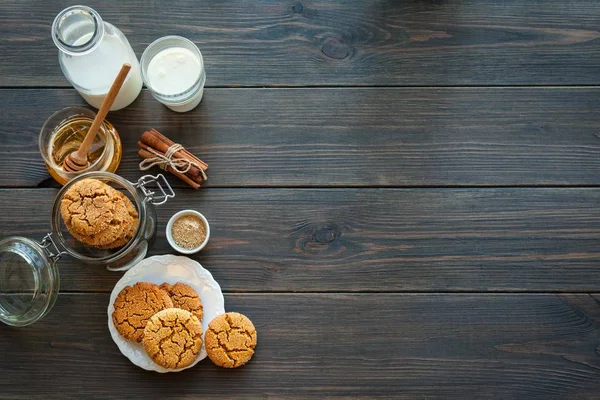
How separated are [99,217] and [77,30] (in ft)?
1.26

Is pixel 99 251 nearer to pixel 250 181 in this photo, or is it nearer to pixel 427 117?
pixel 250 181

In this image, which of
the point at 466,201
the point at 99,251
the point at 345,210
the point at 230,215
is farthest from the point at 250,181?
the point at 466,201

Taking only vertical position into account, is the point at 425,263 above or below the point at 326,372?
above

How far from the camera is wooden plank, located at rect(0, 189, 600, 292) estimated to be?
4.13 ft

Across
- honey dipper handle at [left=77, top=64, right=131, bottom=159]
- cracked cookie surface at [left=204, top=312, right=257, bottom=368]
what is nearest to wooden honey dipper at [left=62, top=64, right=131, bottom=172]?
honey dipper handle at [left=77, top=64, right=131, bottom=159]

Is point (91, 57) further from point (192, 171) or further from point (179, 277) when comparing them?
point (179, 277)

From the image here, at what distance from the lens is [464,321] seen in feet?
4.10

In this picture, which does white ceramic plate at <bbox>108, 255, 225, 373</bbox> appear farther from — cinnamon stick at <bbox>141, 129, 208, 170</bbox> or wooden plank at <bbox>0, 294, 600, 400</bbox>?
cinnamon stick at <bbox>141, 129, 208, 170</bbox>

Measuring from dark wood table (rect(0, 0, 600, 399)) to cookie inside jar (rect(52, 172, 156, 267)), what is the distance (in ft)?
0.40

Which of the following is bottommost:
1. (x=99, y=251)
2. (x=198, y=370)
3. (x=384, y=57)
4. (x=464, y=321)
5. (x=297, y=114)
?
(x=198, y=370)

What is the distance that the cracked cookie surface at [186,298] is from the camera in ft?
4.01

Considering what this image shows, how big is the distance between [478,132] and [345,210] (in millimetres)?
324

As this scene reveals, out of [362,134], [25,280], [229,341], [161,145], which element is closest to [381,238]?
[362,134]

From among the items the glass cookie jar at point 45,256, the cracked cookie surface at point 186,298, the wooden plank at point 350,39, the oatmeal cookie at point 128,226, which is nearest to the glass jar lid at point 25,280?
the glass cookie jar at point 45,256
